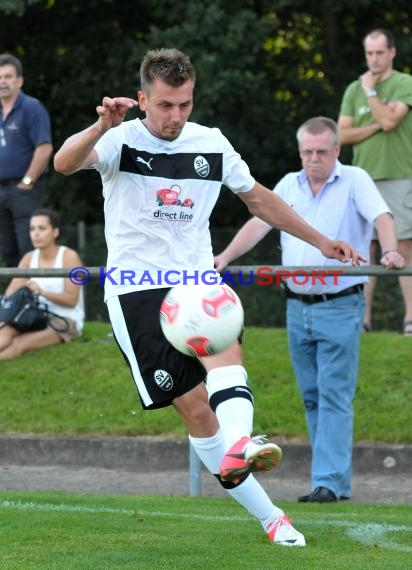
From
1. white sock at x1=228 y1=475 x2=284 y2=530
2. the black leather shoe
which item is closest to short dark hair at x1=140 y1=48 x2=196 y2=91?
white sock at x1=228 y1=475 x2=284 y2=530

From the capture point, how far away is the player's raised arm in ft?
18.4

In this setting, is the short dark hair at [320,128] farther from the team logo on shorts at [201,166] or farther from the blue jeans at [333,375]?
the team logo on shorts at [201,166]

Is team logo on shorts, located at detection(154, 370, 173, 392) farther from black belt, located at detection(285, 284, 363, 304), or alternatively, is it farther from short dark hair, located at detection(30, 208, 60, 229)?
short dark hair, located at detection(30, 208, 60, 229)

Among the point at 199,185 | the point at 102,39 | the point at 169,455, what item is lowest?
the point at 169,455

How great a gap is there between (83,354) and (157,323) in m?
5.27

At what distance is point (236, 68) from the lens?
17.8 m

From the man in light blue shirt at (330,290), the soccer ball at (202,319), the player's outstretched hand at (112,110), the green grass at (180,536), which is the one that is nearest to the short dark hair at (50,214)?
the man in light blue shirt at (330,290)

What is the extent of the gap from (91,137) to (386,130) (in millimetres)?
5251

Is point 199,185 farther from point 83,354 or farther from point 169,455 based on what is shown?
→ point 83,354

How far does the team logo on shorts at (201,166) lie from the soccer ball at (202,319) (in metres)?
0.72

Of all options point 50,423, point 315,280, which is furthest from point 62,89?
point 315,280

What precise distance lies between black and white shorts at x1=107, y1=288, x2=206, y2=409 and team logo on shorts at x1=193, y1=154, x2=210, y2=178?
62 centimetres

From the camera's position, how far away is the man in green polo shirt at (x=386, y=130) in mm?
10422

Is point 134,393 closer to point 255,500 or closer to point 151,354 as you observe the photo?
point 255,500
